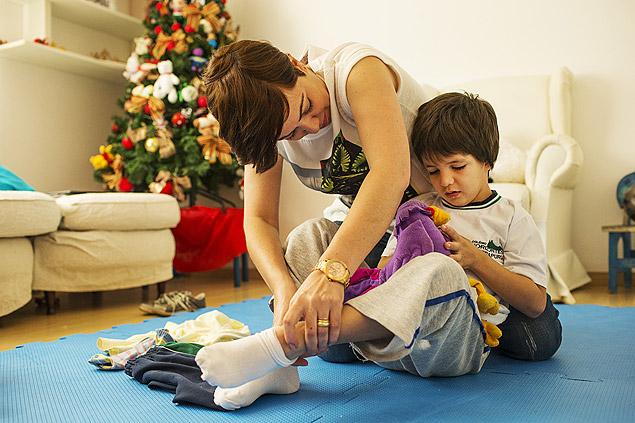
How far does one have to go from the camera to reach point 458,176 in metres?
1.34

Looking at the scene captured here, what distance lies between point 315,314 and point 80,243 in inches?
70.8

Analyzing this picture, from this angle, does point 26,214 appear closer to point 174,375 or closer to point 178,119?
point 174,375

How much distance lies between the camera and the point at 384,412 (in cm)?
112

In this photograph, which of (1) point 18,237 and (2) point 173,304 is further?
(2) point 173,304

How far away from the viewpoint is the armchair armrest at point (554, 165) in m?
2.70

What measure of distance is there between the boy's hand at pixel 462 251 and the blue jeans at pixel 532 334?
10.4 inches

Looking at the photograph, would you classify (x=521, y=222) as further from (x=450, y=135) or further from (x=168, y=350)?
(x=168, y=350)

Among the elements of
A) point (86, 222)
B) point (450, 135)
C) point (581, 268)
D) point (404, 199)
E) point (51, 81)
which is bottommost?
point (581, 268)

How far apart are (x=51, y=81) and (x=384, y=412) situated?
131 inches

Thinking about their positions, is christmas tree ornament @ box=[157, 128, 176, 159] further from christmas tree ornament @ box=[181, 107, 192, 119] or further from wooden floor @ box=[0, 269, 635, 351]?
wooden floor @ box=[0, 269, 635, 351]

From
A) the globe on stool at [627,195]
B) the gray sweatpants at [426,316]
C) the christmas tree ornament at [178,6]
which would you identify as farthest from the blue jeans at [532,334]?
the christmas tree ornament at [178,6]

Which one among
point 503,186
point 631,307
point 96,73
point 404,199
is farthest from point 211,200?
point 404,199

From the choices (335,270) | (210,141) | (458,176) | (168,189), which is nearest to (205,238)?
(168,189)

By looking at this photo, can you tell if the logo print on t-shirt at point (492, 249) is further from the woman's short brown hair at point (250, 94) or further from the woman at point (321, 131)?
the woman's short brown hair at point (250, 94)
